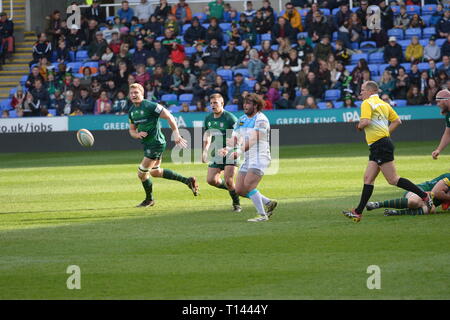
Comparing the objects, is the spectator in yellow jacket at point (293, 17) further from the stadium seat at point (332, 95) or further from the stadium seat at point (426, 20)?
the stadium seat at point (426, 20)

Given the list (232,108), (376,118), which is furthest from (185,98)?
(376,118)

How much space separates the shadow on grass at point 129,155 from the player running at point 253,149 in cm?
1188

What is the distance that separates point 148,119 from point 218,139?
4.63ft

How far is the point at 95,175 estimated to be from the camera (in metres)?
22.3

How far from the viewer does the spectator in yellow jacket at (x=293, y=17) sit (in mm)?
33438

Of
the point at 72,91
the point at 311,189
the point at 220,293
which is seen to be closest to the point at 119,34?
the point at 72,91

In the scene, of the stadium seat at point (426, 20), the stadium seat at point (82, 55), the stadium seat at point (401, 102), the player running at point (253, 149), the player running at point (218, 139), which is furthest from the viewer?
the stadium seat at point (82, 55)

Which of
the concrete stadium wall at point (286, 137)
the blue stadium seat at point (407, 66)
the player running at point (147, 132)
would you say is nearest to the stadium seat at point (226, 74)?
the concrete stadium wall at point (286, 137)

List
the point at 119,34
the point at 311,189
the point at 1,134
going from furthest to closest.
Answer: the point at 119,34, the point at 1,134, the point at 311,189

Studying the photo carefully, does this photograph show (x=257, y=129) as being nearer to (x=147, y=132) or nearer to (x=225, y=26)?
(x=147, y=132)

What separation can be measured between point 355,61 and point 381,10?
235 cm

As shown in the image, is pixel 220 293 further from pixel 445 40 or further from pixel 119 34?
pixel 119 34

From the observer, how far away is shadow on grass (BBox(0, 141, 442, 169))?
2577 cm

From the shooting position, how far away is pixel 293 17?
33.5 meters
